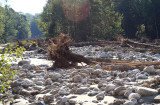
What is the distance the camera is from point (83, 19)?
2689 centimetres

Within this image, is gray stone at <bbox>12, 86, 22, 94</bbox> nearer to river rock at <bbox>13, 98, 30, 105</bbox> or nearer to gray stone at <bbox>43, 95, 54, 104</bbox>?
river rock at <bbox>13, 98, 30, 105</bbox>

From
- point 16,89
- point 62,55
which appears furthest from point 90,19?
point 16,89

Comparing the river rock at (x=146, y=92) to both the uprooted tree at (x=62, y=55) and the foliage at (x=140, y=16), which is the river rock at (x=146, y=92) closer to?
the uprooted tree at (x=62, y=55)

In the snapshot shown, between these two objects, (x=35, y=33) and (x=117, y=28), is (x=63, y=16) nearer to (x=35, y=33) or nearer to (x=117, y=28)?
(x=117, y=28)

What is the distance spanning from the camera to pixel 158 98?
106 inches

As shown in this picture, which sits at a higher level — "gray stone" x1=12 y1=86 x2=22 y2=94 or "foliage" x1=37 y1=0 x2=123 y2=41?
"foliage" x1=37 y1=0 x2=123 y2=41

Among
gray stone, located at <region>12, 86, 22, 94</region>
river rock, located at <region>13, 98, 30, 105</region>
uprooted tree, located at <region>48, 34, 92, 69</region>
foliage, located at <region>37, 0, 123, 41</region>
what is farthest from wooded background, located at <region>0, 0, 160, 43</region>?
river rock, located at <region>13, 98, 30, 105</region>

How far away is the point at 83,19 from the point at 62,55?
67.0 ft

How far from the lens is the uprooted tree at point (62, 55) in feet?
22.3

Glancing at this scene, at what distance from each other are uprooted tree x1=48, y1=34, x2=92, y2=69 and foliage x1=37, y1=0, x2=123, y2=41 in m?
17.9

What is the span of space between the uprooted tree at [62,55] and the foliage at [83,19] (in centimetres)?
1793

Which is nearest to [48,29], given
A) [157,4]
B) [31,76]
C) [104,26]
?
[104,26]

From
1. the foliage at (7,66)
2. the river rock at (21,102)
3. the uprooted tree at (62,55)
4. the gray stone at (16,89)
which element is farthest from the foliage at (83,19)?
the foliage at (7,66)

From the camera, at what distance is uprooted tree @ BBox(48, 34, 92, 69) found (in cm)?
680
